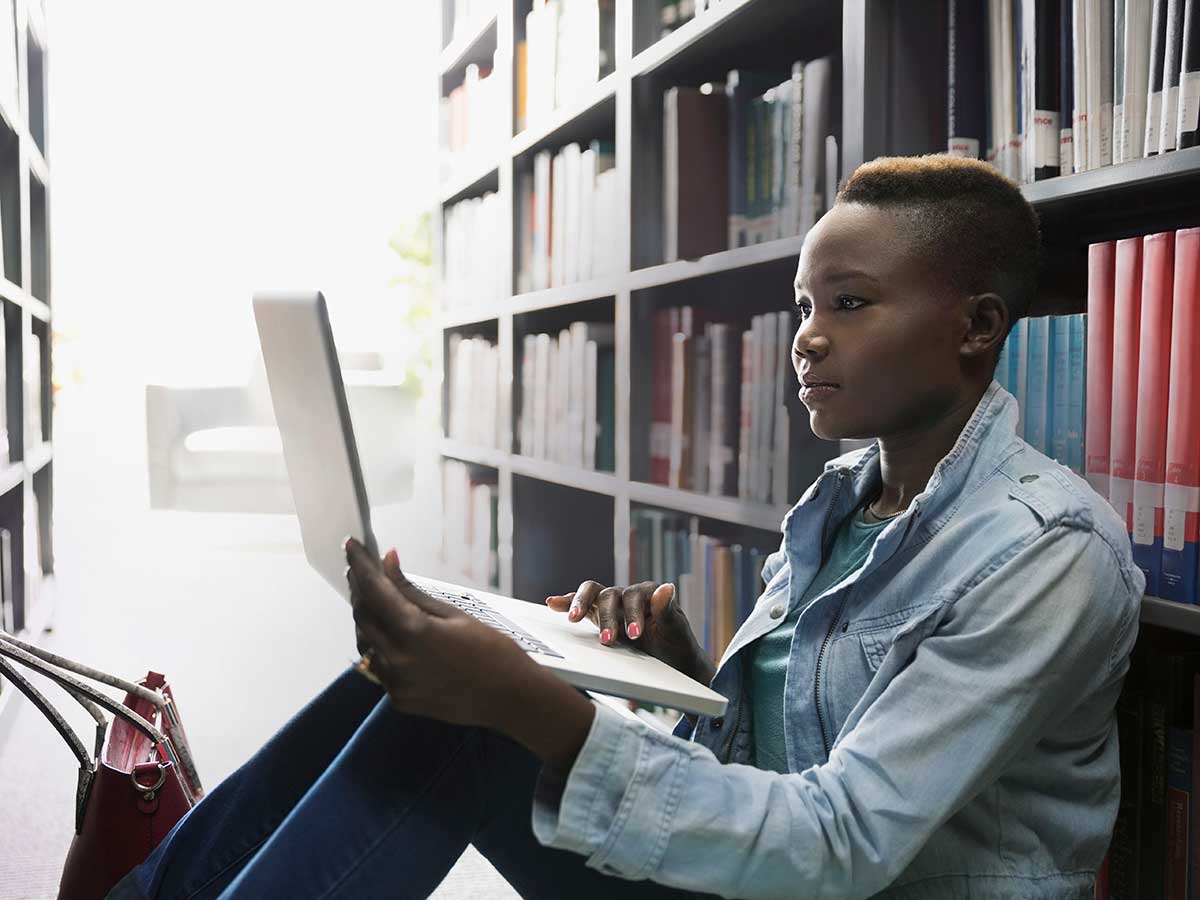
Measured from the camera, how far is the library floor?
6.09 feet

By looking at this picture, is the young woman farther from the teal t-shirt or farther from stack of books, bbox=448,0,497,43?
stack of books, bbox=448,0,497,43

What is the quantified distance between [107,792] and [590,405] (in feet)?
4.48

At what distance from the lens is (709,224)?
1.77 metres

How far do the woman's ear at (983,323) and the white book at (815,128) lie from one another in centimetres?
61

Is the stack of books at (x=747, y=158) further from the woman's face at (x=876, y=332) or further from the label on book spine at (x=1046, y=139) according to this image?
the woman's face at (x=876, y=332)

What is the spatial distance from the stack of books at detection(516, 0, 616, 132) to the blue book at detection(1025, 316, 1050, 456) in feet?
4.30

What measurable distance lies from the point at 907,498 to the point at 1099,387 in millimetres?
198

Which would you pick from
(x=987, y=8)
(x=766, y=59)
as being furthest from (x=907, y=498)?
(x=766, y=59)

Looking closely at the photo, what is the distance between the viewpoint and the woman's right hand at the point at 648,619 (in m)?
1.02

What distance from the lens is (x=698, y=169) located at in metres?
1.79

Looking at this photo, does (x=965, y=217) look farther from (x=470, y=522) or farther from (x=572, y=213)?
(x=470, y=522)

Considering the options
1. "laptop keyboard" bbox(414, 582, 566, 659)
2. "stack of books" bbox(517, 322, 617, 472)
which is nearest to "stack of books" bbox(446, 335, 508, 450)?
"stack of books" bbox(517, 322, 617, 472)

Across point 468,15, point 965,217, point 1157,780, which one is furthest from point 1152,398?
Answer: point 468,15

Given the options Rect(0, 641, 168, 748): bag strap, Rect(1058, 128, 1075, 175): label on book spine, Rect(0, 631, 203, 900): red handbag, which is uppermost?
Rect(1058, 128, 1075, 175): label on book spine
